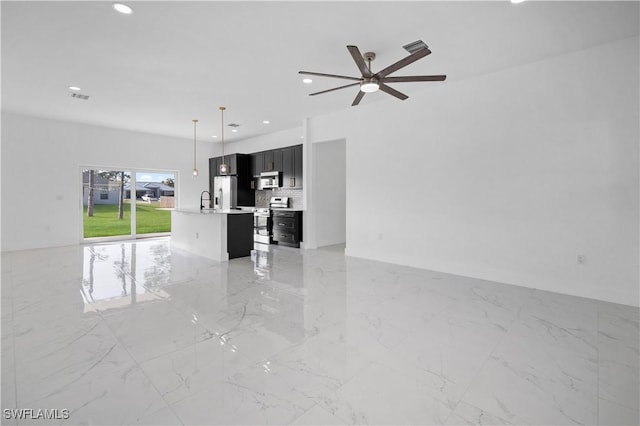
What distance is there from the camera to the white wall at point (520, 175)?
348cm

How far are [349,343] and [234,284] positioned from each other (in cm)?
212

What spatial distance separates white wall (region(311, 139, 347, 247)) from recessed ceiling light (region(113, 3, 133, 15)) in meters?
4.30

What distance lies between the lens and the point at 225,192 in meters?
8.88

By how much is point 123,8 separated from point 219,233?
11.6ft

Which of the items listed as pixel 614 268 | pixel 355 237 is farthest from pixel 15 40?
pixel 614 268

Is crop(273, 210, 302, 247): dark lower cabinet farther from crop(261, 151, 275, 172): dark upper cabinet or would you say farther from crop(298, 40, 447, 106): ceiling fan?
crop(298, 40, 447, 106): ceiling fan

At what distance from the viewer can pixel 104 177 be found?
782 centimetres

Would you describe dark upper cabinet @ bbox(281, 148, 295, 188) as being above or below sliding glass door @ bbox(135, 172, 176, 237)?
above

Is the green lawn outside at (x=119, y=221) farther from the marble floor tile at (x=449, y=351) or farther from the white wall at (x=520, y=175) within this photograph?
the marble floor tile at (x=449, y=351)

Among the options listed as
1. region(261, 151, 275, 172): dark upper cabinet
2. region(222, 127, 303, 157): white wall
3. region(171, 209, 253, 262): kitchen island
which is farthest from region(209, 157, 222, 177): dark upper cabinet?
region(171, 209, 253, 262): kitchen island

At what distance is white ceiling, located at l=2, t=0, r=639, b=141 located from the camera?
2877 mm

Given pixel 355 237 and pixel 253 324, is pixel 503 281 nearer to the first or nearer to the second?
pixel 355 237

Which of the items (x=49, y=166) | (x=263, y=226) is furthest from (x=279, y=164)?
(x=49, y=166)

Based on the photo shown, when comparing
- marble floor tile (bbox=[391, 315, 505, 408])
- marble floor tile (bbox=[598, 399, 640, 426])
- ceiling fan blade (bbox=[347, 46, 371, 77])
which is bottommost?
marble floor tile (bbox=[598, 399, 640, 426])
